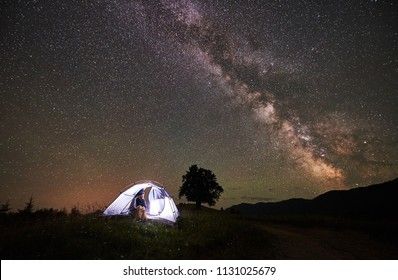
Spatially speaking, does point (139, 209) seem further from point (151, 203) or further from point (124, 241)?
point (124, 241)

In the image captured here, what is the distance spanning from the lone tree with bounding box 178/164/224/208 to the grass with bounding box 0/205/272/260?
2569cm

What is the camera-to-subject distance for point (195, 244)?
10.8 metres

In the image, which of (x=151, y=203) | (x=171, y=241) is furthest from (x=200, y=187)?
(x=171, y=241)

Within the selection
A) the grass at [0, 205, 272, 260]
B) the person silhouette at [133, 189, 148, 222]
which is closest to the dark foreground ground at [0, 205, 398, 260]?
the grass at [0, 205, 272, 260]

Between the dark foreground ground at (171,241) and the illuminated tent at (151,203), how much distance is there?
1029 millimetres

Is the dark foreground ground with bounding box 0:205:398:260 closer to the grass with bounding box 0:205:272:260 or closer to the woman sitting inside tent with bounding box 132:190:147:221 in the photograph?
the grass with bounding box 0:205:272:260

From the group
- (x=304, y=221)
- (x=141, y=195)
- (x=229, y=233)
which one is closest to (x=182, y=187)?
(x=304, y=221)

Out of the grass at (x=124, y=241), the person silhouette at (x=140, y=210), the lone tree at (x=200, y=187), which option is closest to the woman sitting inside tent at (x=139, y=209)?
the person silhouette at (x=140, y=210)

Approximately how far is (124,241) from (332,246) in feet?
33.9

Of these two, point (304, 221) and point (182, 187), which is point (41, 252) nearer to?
point (304, 221)
